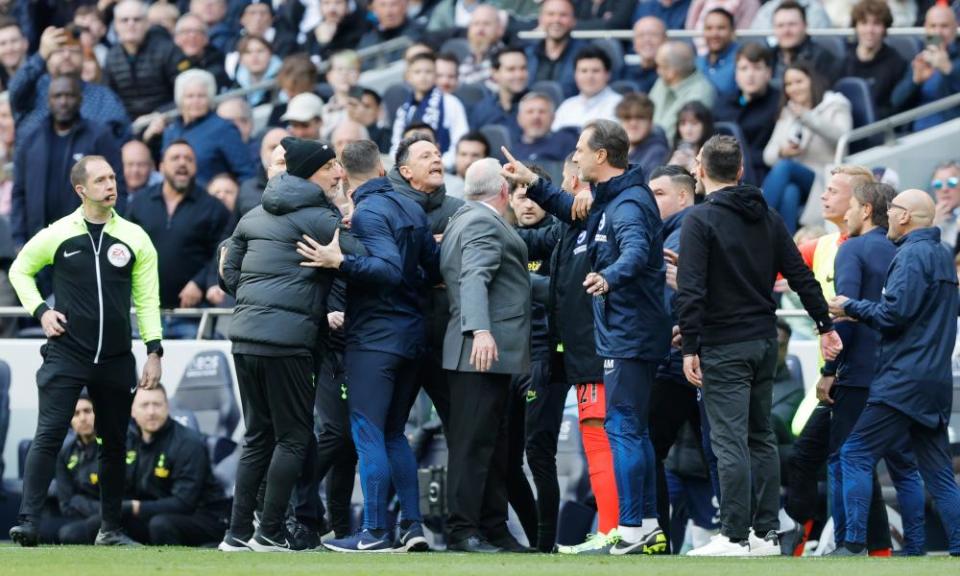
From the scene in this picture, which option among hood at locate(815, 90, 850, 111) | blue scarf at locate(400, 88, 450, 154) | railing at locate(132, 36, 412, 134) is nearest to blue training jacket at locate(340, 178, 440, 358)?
hood at locate(815, 90, 850, 111)

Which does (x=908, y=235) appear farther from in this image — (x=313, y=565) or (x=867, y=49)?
(x=867, y=49)

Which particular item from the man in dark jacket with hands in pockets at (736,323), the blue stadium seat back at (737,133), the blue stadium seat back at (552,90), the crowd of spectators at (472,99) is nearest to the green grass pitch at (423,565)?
the man in dark jacket with hands in pockets at (736,323)

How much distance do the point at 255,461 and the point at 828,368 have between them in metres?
3.10

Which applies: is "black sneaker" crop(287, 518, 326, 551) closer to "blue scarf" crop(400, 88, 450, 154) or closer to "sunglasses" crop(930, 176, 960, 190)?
"sunglasses" crop(930, 176, 960, 190)

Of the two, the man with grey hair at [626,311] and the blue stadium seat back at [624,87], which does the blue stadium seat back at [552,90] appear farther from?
the man with grey hair at [626,311]

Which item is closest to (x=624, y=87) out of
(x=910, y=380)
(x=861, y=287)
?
(x=861, y=287)

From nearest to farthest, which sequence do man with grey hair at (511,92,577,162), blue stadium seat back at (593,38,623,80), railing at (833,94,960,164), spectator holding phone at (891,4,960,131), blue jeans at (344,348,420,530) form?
1. blue jeans at (344,348,420,530)
2. railing at (833,94,960,164)
3. man with grey hair at (511,92,577,162)
4. spectator holding phone at (891,4,960,131)
5. blue stadium seat back at (593,38,623,80)

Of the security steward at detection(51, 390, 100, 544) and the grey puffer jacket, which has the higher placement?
the grey puffer jacket

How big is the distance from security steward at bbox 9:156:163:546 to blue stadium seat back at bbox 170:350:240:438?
2.72 meters

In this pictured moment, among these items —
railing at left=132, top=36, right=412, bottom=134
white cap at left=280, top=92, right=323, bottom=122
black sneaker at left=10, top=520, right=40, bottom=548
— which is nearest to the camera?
black sneaker at left=10, top=520, right=40, bottom=548

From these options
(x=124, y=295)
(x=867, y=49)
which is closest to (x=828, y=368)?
(x=124, y=295)

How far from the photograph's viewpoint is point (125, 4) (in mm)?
18672

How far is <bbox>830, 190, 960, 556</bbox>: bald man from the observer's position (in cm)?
986

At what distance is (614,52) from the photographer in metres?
16.9
